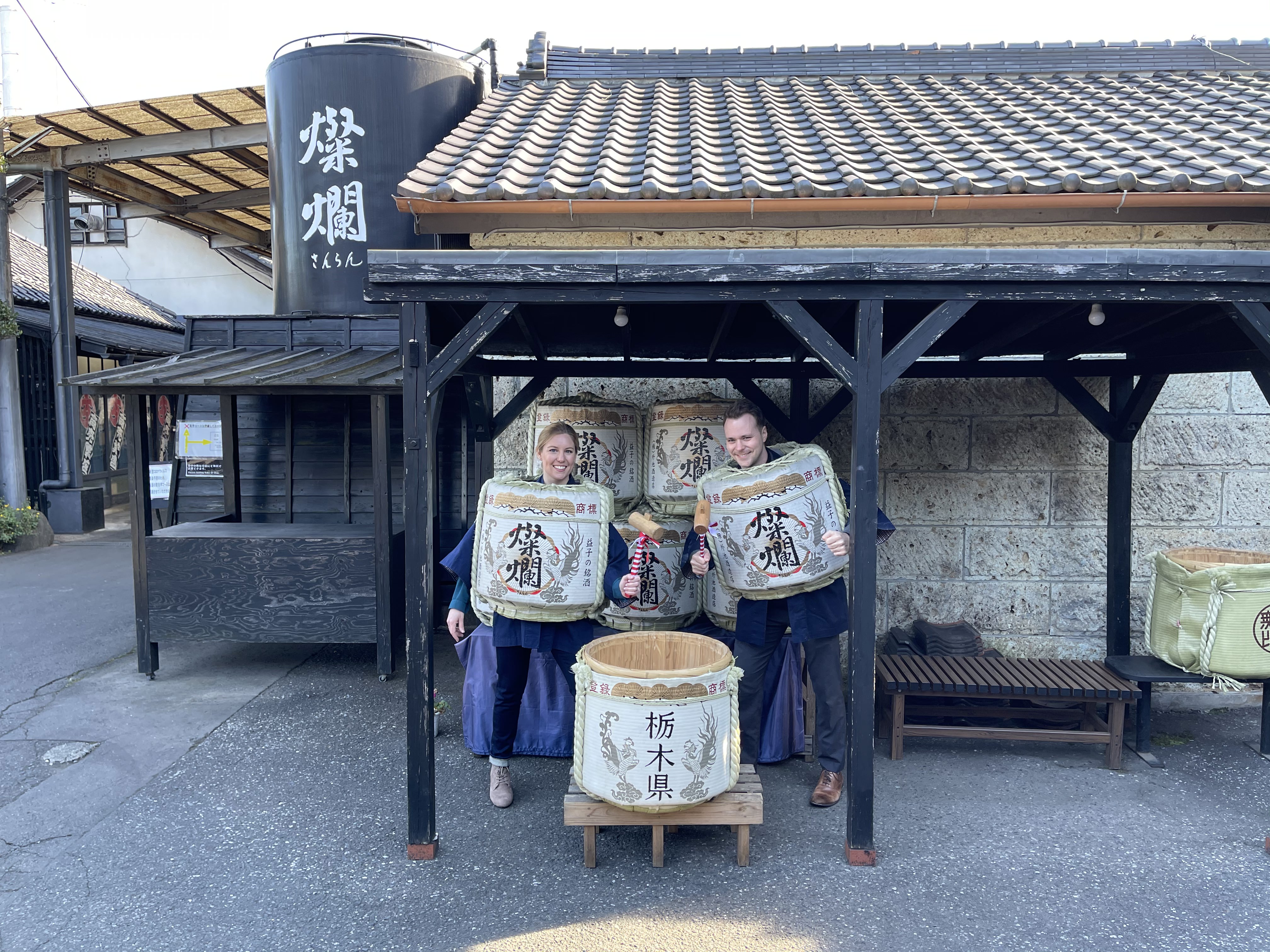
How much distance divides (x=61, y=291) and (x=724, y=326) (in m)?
11.0

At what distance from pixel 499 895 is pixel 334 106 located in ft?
21.3

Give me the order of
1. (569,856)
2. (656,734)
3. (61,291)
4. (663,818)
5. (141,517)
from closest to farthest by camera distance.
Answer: (656,734) < (663,818) < (569,856) < (141,517) < (61,291)

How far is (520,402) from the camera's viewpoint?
540cm

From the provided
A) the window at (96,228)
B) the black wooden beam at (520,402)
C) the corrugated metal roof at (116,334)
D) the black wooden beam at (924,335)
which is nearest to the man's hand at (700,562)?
the black wooden beam at (924,335)

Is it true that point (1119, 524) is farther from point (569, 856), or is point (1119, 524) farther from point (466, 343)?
point (466, 343)

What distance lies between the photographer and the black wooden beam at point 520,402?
5.35m

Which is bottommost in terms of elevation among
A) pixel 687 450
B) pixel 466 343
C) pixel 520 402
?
pixel 687 450

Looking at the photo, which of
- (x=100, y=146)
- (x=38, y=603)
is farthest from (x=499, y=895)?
(x=100, y=146)

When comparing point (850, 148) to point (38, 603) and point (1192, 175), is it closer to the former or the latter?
point (1192, 175)

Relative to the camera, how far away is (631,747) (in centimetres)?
323

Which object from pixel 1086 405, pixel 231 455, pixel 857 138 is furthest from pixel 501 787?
pixel 231 455

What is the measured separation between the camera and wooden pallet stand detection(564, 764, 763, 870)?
3350mm

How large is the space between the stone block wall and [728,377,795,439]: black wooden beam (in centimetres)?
41

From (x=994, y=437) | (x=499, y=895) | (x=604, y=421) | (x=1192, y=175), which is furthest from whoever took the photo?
(x=994, y=437)
